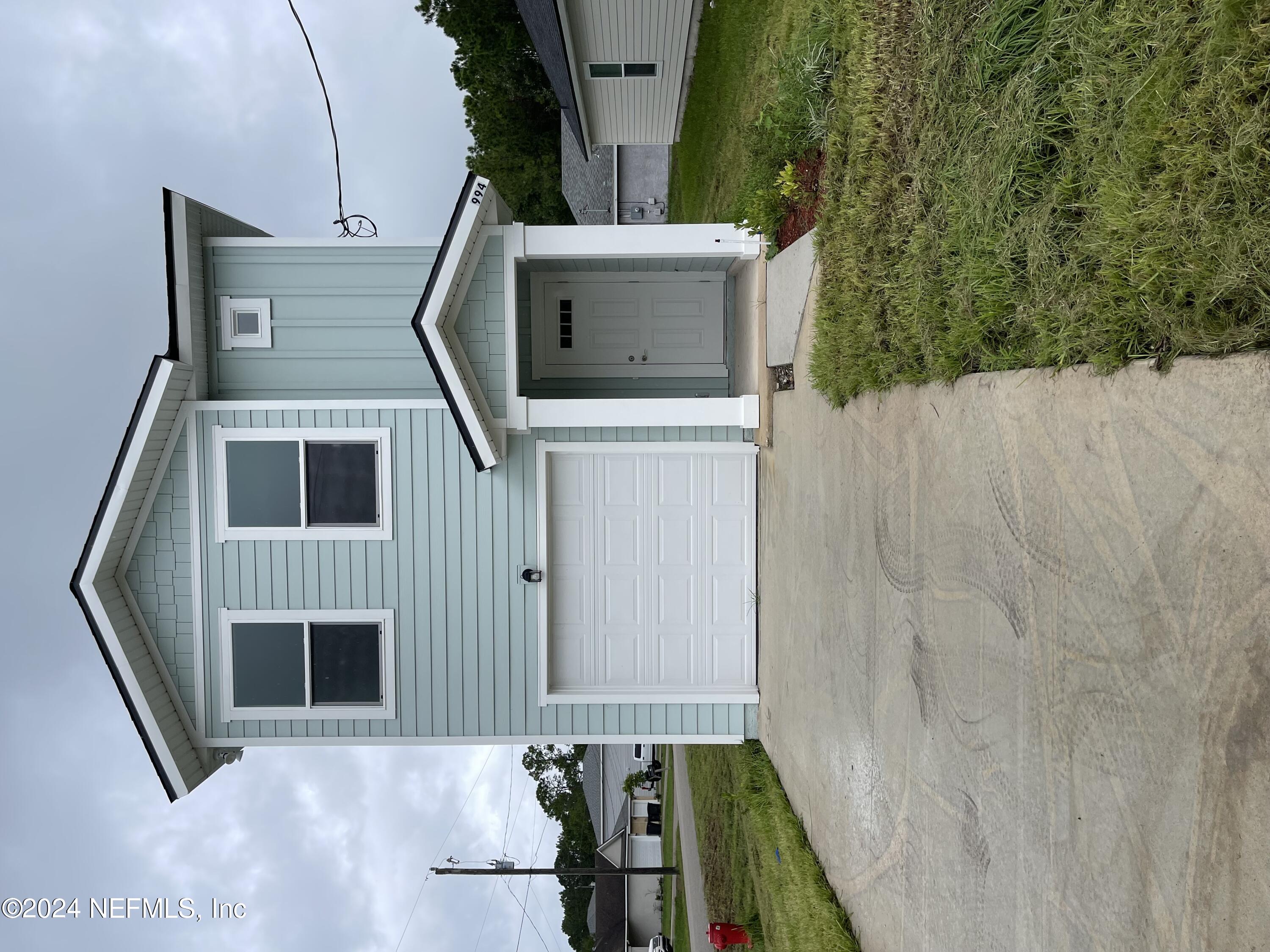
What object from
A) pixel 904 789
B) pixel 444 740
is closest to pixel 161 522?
pixel 444 740

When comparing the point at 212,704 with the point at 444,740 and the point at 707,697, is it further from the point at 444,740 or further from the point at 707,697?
the point at 707,697

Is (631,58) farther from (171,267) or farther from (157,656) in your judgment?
(157,656)

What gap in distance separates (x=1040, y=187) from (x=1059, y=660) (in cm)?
220

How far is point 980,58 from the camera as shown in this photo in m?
3.96

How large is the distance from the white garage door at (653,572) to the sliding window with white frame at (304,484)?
1916mm

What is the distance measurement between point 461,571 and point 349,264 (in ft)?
11.5

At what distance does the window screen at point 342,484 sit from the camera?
7.91 meters

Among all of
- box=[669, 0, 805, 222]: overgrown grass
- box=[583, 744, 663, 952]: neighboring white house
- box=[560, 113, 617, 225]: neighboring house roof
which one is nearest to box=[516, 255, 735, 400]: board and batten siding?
box=[669, 0, 805, 222]: overgrown grass

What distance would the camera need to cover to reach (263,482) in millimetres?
7871

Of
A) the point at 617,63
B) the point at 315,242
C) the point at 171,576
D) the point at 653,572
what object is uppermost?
the point at 617,63

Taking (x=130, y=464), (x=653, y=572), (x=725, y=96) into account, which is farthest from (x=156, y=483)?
(x=725, y=96)

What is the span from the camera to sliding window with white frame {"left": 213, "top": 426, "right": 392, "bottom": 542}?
7832 millimetres

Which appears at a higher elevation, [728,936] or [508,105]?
[508,105]

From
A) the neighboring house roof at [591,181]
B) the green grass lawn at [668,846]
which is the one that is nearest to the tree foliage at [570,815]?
the green grass lawn at [668,846]
